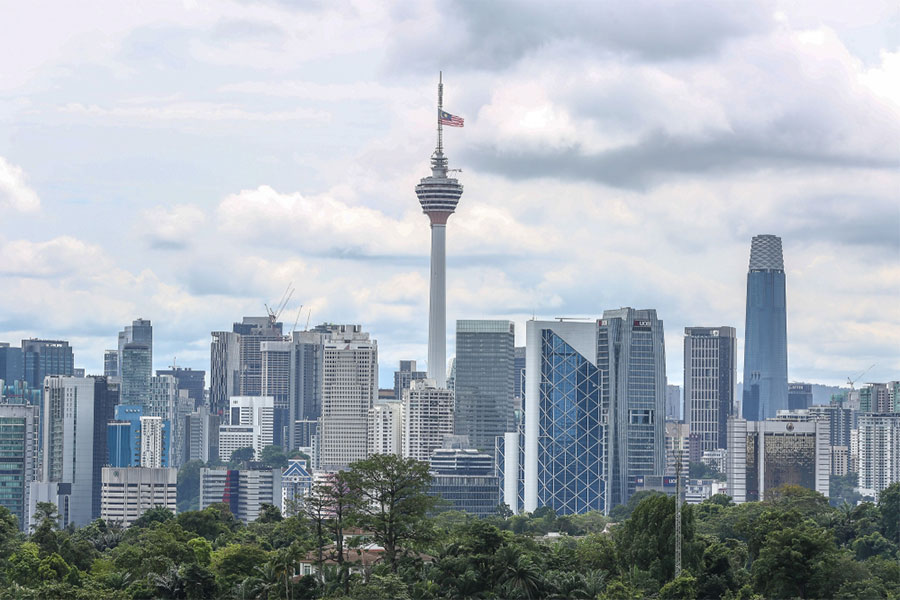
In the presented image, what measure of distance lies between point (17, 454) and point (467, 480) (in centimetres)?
5167

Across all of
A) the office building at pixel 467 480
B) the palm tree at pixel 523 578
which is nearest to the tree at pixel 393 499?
the palm tree at pixel 523 578

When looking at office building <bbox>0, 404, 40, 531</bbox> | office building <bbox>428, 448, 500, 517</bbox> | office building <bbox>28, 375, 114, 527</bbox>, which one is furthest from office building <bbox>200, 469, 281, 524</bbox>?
office building <bbox>0, 404, 40, 531</bbox>

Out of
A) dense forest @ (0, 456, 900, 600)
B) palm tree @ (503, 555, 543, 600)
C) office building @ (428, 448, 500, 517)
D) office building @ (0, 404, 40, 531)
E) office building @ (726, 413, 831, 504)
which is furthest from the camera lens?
office building @ (428, 448, 500, 517)

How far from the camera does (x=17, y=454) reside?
596ft

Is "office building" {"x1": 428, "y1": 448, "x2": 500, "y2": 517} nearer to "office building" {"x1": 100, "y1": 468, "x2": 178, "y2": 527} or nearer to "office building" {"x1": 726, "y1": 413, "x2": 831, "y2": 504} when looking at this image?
"office building" {"x1": 726, "y1": 413, "x2": 831, "y2": 504}

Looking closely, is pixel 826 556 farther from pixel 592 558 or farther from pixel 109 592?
A: pixel 109 592

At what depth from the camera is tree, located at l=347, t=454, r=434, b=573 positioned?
6141 cm

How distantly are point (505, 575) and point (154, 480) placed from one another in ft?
384

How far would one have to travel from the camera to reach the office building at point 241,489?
18962 centimetres

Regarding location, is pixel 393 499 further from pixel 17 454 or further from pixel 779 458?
pixel 779 458

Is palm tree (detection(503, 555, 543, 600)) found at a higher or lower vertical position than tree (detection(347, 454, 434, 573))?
lower

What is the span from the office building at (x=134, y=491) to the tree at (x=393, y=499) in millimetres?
106045

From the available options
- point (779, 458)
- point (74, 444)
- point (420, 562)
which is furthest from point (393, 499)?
point (74, 444)

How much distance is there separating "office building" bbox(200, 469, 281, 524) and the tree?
416 feet
